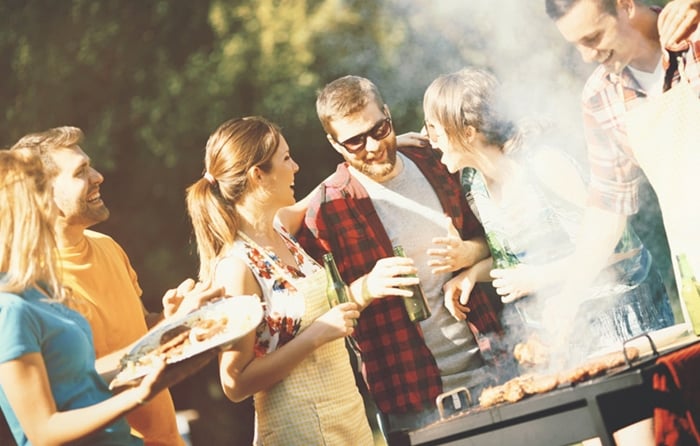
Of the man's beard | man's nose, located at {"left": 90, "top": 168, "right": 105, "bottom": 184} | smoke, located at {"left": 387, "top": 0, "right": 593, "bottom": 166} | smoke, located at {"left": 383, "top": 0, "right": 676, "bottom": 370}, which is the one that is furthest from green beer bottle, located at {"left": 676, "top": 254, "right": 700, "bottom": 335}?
man's nose, located at {"left": 90, "top": 168, "right": 105, "bottom": 184}

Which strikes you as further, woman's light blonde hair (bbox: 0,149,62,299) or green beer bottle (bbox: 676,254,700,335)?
green beer bottle (bbox: 676,254,700,335)

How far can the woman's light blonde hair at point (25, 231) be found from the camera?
319 centimetres

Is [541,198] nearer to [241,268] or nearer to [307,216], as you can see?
[307,216]

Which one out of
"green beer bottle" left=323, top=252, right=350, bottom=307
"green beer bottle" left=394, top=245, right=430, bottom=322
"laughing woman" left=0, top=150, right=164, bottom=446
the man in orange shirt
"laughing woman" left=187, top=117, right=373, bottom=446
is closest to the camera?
"laughing woman" left=0, top=150, right=164, bottom=446

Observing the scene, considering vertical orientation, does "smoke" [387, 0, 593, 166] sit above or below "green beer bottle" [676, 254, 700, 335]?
above

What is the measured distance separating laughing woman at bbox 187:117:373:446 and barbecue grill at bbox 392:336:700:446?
364mm

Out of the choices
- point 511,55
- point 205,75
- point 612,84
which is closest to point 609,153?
point 612,84

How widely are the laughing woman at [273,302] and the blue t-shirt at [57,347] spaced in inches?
21.1

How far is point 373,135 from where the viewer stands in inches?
153

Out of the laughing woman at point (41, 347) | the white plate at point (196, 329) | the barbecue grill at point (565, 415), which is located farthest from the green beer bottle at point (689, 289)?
the laughing woman at point (41, 347)

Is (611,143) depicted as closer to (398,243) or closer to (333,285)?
(398,243)

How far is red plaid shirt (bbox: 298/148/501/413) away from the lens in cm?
391

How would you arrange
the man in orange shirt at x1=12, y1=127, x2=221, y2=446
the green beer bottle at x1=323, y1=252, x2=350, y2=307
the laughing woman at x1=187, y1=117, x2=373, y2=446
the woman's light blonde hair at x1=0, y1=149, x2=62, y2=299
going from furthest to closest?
the green beer bottle at x1=323, y1=252, x2=350, y2=307, the man in orange shirt at x1=12, y1=127, x2=221, y2=446, the laughing woman at x1=187, y1=117, x2=373, y2=446, the woman's light blonde hair at x1=0, y1=149, x2=62, y2=299

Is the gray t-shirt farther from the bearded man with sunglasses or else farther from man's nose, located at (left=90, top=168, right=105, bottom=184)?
man's nose, located at (left=90, top=168, right=105, bottom=184)
